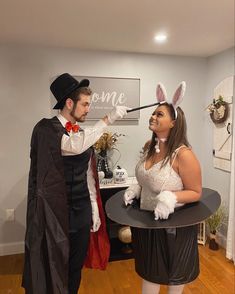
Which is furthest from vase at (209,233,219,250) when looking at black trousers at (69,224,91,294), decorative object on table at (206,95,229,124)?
black trousers at (69,224,91,294)

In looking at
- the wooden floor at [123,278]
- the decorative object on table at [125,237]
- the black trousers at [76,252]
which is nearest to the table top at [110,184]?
the decorative object on table at [125,237]

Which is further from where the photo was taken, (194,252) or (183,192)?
(194,252)

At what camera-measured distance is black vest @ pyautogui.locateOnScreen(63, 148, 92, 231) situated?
1.44 metres

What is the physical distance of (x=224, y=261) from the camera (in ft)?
8.05

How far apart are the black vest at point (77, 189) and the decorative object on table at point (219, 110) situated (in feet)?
5.34

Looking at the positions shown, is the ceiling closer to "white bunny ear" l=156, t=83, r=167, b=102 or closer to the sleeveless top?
"white bunny ear" l=156, t=83, r=167, b=102

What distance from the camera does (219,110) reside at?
8.56 ft

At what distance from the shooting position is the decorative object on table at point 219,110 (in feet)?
8.40

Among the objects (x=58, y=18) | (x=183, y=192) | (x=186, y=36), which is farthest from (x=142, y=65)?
(x=183, y=192)

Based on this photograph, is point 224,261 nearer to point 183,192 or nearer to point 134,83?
point 183,192

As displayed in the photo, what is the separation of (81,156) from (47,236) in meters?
0.47

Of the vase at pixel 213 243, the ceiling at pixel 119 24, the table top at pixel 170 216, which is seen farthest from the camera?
the vase at pixel 213 243

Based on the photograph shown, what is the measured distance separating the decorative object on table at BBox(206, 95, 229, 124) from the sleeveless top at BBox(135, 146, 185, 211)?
1505 mm

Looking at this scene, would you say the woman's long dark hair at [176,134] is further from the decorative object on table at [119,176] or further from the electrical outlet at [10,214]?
the electrical outlet at [10,214]
